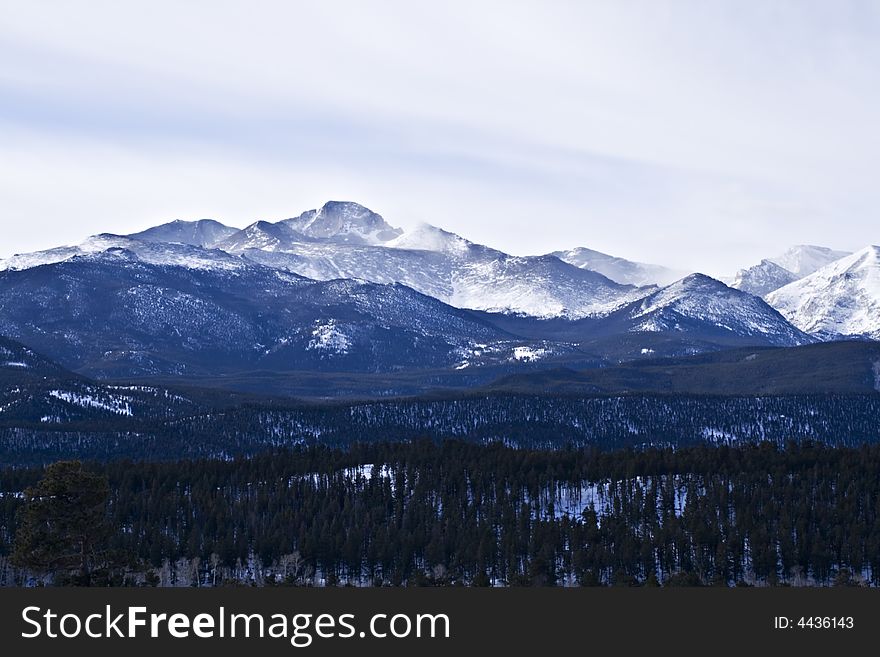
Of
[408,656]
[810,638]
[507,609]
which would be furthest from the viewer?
[507,609]

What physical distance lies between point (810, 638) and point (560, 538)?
311 ft

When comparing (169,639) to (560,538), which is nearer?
(169,639)

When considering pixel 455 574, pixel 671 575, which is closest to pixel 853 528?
pixel 671 575

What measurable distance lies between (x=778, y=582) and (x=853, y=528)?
2053cm

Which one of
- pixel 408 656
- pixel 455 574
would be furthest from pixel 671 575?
pixel 408 656

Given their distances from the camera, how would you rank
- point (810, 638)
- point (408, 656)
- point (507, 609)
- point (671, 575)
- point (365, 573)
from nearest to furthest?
point (408, 656)
point (810, 638)
point (507, 609)
point (671, 575)
point (365, 573)

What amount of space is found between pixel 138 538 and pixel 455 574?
4806cm

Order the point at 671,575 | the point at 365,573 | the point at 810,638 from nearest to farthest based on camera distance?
the point at 810,638 → the point at 671,575 → the point at 365,573

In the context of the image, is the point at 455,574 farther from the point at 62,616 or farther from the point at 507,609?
the point at 62,616

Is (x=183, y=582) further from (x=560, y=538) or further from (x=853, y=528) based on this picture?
(x=853, y=528)

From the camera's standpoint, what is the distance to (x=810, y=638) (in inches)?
3999

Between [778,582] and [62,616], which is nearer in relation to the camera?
[62,616]

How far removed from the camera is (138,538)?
19362 cm

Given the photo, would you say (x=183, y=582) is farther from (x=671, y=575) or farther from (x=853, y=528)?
(x=853, y=528)
